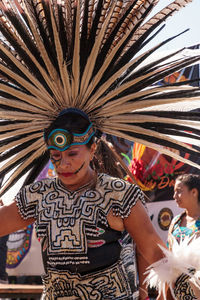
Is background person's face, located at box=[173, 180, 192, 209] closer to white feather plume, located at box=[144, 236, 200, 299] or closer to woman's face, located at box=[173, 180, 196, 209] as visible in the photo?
woman's face, located at box=[173, 180, 196, 209]

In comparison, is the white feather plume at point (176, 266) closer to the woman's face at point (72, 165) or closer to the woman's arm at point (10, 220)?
the woman's face at point (72, 165)

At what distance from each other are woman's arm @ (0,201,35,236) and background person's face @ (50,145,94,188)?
0.29 metres

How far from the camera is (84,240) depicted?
2.21 meters

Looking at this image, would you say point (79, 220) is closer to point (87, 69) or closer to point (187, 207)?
point (87, 69)

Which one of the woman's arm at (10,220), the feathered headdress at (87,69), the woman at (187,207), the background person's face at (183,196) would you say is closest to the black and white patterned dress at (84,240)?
the woman's arm at (10,220)

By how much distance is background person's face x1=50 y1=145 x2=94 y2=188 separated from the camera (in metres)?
2.33

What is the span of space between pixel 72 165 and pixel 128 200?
33cm

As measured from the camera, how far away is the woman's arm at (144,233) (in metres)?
2.16

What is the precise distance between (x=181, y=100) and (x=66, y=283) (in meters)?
1.10

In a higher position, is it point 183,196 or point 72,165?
point 72,165

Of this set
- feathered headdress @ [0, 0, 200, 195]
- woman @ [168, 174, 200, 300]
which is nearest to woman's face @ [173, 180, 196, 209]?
woman @ [168, 174, 200, 300]

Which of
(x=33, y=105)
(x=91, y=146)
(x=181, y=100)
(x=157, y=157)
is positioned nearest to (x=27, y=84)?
(x=33, y=105)

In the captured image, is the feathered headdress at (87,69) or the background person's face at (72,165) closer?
the background person's face at (72,165)

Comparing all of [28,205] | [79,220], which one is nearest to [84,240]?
[79,220]
